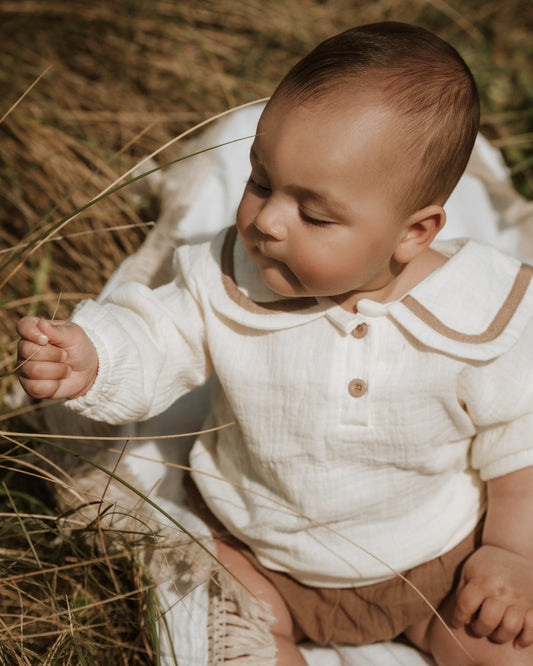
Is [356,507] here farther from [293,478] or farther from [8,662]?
[8,662]

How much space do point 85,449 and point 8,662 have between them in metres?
0.51

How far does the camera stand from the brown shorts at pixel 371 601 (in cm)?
148

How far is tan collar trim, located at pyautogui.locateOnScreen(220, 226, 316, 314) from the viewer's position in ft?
4.30

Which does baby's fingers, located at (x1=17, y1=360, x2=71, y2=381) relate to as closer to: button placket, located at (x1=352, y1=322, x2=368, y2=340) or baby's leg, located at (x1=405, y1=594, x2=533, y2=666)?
button placket, located at (x1=352, y1=322, x2=368, y2=340)

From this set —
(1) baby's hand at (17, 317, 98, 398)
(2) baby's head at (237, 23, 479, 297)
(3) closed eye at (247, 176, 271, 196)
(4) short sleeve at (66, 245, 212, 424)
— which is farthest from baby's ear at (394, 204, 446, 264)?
(1) baby's hand at (17, 317, 98, 398)

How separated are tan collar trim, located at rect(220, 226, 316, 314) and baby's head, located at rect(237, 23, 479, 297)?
96mm

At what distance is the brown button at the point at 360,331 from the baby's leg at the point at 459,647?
584mm

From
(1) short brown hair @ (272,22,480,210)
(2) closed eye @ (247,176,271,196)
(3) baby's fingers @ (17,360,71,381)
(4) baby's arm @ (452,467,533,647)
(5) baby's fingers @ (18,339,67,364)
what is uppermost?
(1) short brown hair @ (272,22,480,210)

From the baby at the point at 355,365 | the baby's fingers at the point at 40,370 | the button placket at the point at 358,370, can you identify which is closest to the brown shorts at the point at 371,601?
the baby at the point at 355,365

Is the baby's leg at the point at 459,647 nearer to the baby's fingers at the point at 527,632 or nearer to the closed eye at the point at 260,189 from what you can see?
the baby's fingers at the point at 527,632

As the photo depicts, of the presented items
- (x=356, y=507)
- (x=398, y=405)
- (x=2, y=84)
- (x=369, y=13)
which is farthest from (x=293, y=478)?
(x=369, y=13)

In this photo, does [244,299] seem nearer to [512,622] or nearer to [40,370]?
[40,370]

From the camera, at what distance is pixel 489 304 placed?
4.35 feet

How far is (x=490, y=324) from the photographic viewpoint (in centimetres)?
131
